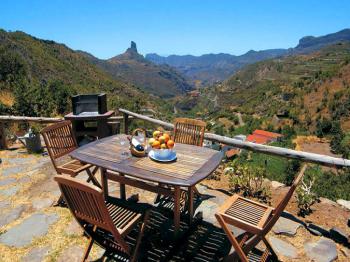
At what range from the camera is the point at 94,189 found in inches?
79.8

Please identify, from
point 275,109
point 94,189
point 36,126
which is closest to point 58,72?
point 275,109

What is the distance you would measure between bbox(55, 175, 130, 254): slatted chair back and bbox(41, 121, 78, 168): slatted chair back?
1.53 m

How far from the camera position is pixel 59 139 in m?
3.95

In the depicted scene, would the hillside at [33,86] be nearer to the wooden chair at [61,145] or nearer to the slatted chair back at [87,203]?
the wooden chair at [61,145]

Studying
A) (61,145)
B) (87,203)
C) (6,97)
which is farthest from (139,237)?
(6,97)

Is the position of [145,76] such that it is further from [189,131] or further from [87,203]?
[87,203]

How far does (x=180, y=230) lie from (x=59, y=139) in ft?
6.75

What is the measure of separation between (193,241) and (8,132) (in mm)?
5650

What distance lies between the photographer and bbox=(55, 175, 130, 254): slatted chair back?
2076 millimetres

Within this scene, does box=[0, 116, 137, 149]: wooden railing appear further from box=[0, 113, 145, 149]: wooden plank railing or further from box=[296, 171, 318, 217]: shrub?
box=[296, 171, 318, 217]: shrub

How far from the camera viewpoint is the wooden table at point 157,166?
8.40ft

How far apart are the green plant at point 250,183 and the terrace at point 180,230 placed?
164 millimetres

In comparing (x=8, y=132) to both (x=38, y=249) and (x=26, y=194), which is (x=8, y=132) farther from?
(x=38, y=249)

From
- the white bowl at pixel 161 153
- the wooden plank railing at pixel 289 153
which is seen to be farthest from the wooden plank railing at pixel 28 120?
the white bowl at pixel 161 153
